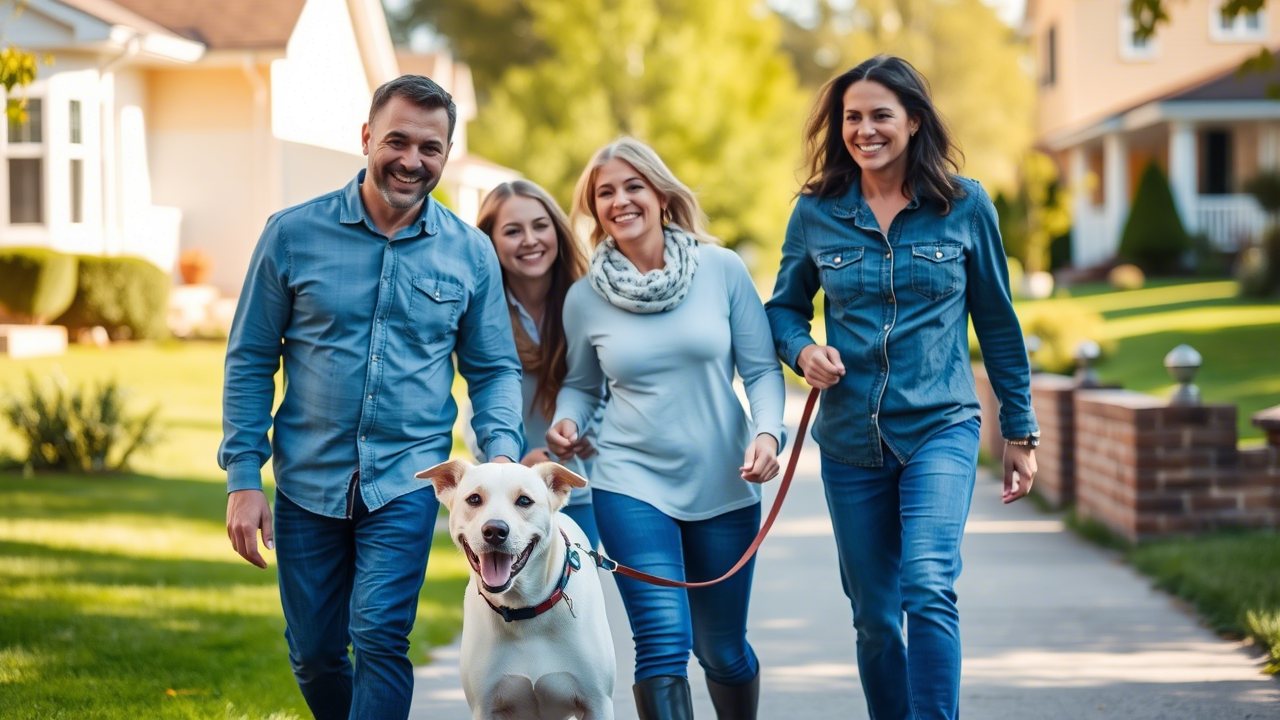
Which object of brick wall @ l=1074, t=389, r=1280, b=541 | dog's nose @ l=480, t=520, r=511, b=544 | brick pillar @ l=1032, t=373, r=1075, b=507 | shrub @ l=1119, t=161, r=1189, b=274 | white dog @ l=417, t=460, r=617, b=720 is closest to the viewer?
dog's nose @ l=480, t=520, r=511, b=544

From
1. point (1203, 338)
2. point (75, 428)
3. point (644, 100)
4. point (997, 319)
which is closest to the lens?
point (997, 319)

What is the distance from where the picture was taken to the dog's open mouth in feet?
12.0

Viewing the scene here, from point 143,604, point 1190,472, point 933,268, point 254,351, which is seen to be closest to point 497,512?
point 254,351

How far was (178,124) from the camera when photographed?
22.9 meters

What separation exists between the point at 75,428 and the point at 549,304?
7.34 meters

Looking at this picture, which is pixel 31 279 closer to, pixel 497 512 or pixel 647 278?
pixel 647 278

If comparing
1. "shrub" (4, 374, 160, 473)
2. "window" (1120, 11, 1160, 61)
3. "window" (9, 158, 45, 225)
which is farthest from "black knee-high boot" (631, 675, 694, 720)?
"window" (1120, 11, 1160, 61)

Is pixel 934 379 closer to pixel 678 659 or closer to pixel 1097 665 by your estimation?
pixel 678 659

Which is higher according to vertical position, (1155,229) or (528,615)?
(1155,229)

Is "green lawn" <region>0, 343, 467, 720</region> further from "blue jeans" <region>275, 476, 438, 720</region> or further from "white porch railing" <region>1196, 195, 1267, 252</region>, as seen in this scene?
"white porch railing" <region>1196, 195, 1267, 252</region>

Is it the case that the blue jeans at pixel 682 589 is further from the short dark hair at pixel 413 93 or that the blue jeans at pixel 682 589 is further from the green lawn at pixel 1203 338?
the green lawn at pixel 1203 338

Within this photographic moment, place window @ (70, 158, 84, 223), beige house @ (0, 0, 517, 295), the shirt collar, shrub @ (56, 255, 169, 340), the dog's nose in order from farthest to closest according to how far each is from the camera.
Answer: window @ (70, 158, 84, 223) < beige house @ (0, 0, 517, 295) < shrub @ (56, 255, 169, 340) < the shirt collar < the dog's nose

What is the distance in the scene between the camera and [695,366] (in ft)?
14.6

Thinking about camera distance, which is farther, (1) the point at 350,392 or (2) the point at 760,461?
(2) the point at 760,461
